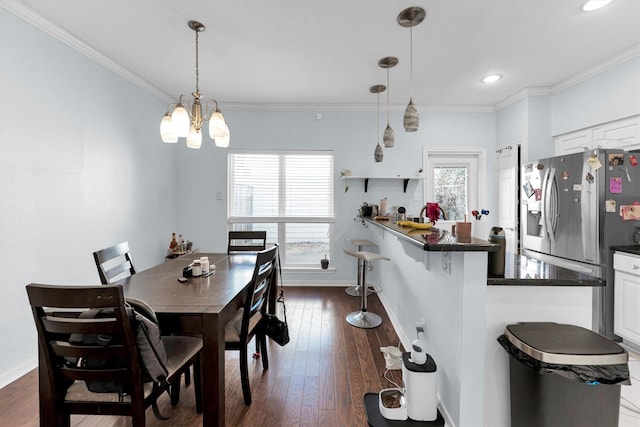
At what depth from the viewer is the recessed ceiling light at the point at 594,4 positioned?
206cm

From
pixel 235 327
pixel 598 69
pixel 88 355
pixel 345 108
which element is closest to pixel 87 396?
pixel 88 355

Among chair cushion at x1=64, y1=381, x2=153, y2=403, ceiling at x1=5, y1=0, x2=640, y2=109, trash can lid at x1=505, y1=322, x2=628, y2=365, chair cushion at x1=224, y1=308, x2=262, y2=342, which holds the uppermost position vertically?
ceiling at x1=5, y1=0, x2=640, y2=109

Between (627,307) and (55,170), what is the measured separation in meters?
4.73

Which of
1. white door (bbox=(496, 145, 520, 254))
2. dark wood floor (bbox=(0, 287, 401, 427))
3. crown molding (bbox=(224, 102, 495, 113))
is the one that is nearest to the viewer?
dark wood floor (bbox=(0, 287, 401, 427))

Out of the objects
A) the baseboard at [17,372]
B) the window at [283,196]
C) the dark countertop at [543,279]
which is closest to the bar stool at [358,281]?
the window at [283,196]

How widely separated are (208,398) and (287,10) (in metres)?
2.51

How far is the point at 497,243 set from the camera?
4.72 ft

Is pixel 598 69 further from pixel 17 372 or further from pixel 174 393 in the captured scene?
pixel 17 372

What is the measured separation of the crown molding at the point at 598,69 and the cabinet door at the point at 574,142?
1.79 ft

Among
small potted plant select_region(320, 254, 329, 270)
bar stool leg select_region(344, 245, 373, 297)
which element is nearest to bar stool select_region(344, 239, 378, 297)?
bar stool leg select_region(344, 245, 373, 297)

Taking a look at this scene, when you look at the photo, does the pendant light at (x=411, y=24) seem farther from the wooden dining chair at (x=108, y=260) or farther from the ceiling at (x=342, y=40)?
the wooden dining chair at (x=108, y=260)

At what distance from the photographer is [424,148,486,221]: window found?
4.35 metres

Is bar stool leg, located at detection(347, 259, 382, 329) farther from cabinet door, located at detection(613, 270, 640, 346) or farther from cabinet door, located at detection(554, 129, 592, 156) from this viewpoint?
cabinet door, located at detection(554, 129, 592, 156)

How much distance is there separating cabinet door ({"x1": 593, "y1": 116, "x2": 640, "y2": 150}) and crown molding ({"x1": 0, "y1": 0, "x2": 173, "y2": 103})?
5.00m
